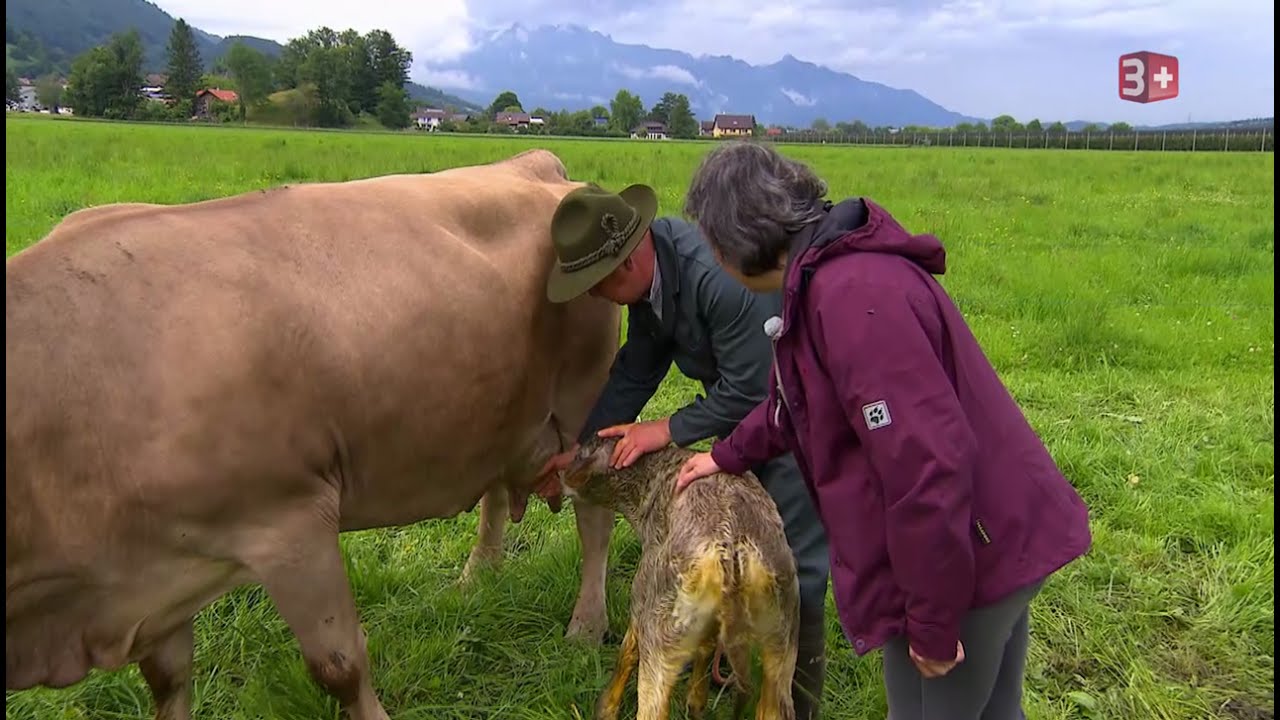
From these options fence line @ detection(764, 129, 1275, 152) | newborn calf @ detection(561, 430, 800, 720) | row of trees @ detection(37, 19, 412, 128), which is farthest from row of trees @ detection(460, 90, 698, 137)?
newborn calf @ detection(561, 430, 800, 720)

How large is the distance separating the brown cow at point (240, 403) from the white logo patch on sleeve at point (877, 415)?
5.34 feet

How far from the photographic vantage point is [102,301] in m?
2.49

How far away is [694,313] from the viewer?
3.34 metres

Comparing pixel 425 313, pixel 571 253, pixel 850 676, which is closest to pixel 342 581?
pixel 425 313

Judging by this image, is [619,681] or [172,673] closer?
[172,673]

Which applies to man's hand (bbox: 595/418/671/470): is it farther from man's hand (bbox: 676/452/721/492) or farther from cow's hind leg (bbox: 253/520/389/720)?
cow's hind leg (bbox: 253/520/389/720)

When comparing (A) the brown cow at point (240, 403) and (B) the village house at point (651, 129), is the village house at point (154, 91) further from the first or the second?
(A) the brown cow at point (240, 403)

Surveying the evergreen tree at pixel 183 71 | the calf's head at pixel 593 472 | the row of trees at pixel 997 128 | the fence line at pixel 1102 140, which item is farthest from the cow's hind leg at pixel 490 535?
the evergreen tree at pixel 183 71

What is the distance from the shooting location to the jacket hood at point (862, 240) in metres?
2.04

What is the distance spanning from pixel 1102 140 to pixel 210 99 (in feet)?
190

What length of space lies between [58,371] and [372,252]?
989mm

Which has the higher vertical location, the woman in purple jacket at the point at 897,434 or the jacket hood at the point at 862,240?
the jacket hood at the point at 862,240

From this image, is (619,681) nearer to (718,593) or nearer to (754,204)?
(718,593)

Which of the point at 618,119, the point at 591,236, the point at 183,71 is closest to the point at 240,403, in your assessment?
the point at 591,236
